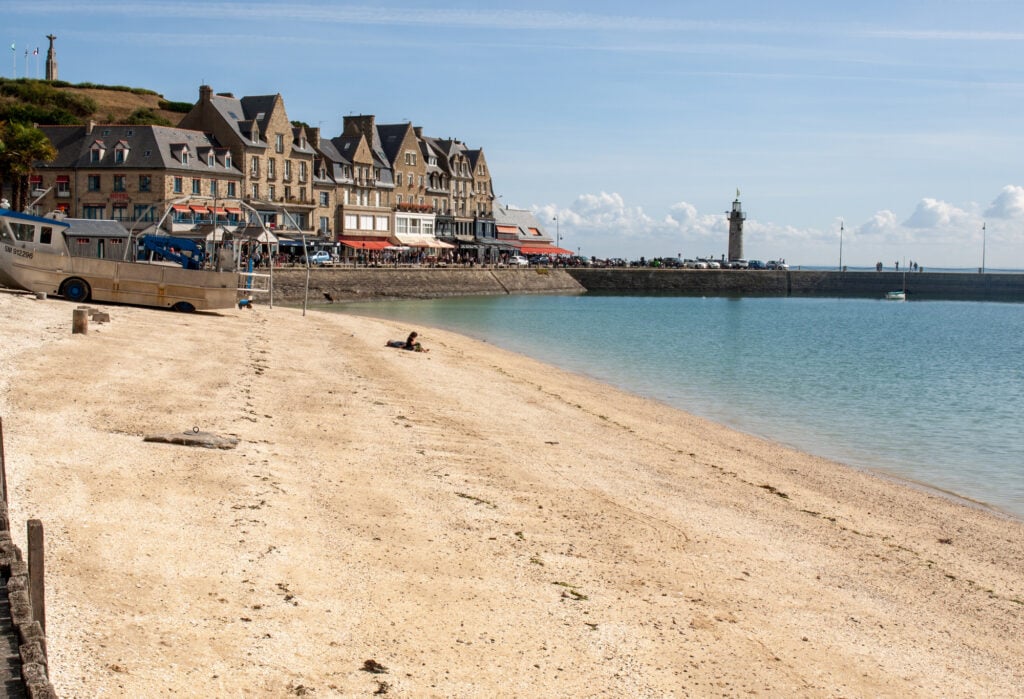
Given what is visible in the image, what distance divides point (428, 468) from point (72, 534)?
18.9ft

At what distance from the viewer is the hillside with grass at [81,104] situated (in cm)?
9388

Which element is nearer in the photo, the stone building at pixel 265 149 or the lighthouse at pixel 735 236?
the stone building at pixel 265 149

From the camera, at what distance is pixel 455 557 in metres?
10.5

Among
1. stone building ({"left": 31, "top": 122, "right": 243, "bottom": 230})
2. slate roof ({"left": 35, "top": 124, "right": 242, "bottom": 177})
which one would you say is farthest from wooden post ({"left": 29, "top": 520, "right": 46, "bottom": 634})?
slate roof ({"left": 35, "top": 124, "right": 242, "bottom": 177})

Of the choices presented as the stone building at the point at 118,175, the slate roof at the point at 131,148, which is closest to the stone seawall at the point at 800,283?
the slate roof at the point at 131,148

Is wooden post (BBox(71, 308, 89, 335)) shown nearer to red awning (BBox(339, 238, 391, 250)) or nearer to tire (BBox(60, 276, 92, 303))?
tire (BBox(60, 276, 92, 303))

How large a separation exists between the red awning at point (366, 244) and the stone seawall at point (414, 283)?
7.16 metres

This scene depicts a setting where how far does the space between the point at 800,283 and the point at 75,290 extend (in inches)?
4008

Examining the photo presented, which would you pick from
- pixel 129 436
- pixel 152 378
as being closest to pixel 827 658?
pixel 129 436

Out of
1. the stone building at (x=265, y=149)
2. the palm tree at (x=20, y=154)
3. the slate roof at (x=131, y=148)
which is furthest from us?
the stone building at (x=265, y=149)

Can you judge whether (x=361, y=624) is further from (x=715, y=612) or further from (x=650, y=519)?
(x=650, y=519)

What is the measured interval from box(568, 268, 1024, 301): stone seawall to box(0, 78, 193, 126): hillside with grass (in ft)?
163

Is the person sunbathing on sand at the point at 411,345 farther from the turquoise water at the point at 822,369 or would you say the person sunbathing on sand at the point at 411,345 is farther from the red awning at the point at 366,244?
the red awning at the point at 366,244

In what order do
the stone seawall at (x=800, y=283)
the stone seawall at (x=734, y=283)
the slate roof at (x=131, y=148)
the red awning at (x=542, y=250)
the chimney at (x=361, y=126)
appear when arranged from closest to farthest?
the slate roof at (x=131, y=148) → the stone seawall at (x=734, y=283) → the chimney at (x=361, y=126) → the stone seawall at (x=800, y=283) → the red awning at (x=542, y=250)
